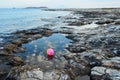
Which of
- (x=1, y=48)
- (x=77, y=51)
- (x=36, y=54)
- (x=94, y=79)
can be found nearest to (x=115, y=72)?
(x=94, y=79)

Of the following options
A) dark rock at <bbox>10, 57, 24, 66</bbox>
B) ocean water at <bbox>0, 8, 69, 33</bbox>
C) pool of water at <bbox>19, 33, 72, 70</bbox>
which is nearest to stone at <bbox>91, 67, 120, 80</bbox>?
pool of water at <bbox>19, 33, 72, 70</bbox>

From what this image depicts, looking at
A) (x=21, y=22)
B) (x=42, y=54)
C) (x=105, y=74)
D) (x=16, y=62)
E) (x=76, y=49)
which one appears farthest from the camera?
(x=21, y=22)

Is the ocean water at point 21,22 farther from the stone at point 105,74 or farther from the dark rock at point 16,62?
the stone at point 105,74

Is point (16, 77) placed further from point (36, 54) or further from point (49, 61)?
point (36, 54)

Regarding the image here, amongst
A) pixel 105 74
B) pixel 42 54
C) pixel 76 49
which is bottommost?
pixel 42 54

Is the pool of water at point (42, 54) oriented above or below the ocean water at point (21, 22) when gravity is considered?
above

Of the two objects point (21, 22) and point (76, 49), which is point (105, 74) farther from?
point (21, 22)

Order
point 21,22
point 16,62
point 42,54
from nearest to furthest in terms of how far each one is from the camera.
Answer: point 16,62, point 42,54, point 21,22

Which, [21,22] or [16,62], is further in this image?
[21,22]

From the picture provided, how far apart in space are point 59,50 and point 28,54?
3273mm

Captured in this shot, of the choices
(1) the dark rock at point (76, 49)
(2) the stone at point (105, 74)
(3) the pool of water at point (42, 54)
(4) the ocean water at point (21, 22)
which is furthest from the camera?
(4) the ocean water at point (21, 22)

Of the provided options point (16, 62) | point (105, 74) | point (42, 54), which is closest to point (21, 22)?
point (42, 54)

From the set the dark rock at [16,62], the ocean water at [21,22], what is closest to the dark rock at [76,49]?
the dark rock at [16,62]

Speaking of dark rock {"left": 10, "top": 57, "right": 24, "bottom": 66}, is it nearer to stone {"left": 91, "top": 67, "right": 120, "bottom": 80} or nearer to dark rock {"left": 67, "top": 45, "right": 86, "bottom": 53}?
dark rock {"left": 67, "top": 45, "right": 86, "bottom": 53}
